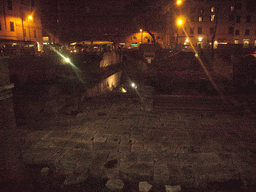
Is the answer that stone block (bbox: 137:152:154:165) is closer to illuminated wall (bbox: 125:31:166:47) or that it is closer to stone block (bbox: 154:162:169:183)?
stone block (bbox: 154:162:169:183)

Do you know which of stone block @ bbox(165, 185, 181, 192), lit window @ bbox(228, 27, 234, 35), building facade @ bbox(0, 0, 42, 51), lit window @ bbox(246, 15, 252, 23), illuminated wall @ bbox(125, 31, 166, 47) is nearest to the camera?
stone block @ bbox(165, 185, 181, 192)

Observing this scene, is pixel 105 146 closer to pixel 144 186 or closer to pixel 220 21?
pixel 144 186

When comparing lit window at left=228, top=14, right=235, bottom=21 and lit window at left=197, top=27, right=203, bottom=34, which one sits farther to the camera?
lit window at left=197, top=27, right=203, bottom=34

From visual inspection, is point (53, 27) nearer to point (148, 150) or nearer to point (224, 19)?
point (224, 19)

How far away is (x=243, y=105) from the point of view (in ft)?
23.2

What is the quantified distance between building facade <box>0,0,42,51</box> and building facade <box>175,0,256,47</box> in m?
29.1

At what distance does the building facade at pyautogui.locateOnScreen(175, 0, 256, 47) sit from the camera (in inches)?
1715

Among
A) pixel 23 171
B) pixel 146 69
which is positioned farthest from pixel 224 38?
pixel 23 171

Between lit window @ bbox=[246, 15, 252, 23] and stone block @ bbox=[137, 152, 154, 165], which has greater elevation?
lit window @ bbox=[246, 15, 252, 23]

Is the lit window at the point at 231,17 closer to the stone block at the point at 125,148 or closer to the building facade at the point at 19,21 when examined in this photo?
the building facade at the point at 19,21

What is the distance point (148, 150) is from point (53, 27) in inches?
1907

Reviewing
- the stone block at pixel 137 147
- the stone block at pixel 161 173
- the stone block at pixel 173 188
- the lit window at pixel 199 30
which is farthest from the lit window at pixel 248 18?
the stone block at pixel 173 188

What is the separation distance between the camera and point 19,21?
103ft

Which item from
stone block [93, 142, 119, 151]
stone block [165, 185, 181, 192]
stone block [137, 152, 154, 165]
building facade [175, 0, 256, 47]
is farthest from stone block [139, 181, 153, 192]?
building facade [175, 0, 256, 47]
